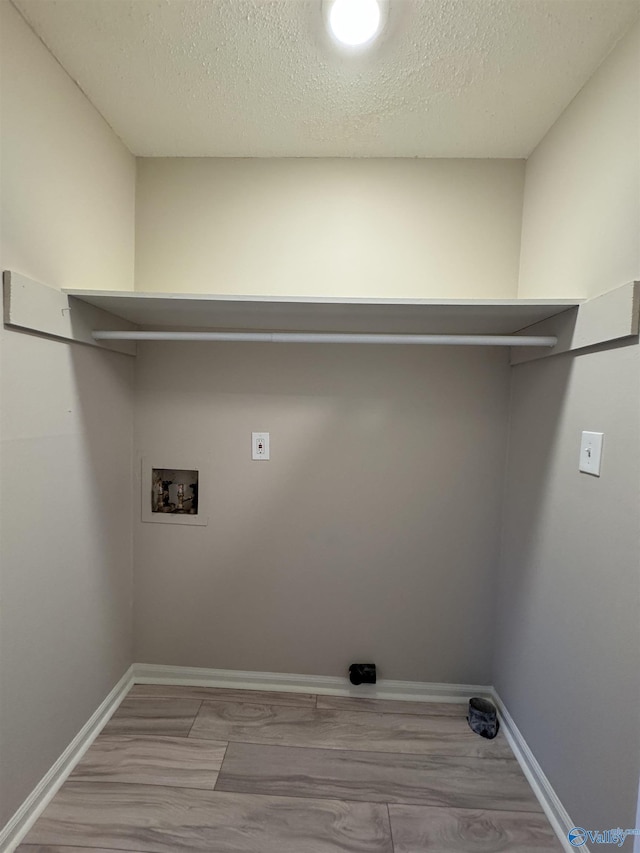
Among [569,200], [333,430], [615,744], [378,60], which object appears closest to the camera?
[615,744]

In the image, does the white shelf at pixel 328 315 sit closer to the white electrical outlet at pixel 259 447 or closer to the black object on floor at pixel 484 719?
the white electrical outlet at pixel 259 447

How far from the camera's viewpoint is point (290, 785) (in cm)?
137

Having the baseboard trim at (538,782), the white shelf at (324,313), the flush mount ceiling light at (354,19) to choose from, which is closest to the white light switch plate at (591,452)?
the white shelf at (324,313)

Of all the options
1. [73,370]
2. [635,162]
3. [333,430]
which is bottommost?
[333,430]

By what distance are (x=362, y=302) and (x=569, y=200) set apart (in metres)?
0.80

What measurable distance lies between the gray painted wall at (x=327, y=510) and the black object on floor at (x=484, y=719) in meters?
0.16

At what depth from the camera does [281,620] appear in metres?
1.81

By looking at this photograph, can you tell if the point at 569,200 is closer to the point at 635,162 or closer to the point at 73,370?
the point at 635,162

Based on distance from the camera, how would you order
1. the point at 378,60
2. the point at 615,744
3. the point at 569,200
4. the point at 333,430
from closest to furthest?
the point at 615,744 → the point at 378,60 → the point at 569,200 → the point at 333,430

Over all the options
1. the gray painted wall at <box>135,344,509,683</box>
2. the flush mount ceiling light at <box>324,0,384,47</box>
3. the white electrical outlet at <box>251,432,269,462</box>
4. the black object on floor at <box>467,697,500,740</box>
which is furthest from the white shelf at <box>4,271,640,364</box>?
the black object on floor at <box>467,697,500,740</box>

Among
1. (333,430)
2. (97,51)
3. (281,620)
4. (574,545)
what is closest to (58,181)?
(97,51)

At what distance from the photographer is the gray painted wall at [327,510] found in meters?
1.72

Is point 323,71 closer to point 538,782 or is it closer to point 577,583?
point 577,583

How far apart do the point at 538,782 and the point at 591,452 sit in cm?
119
